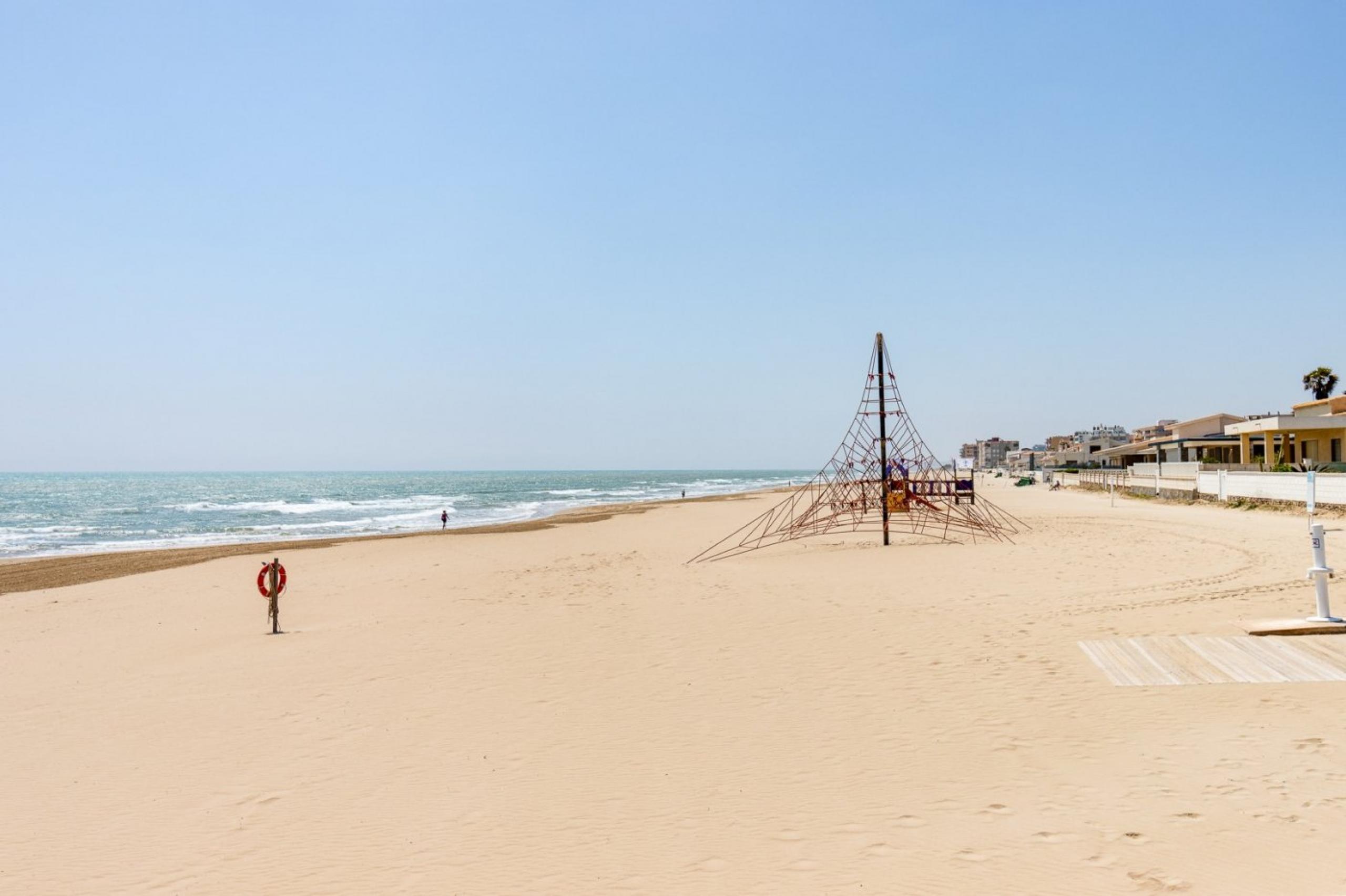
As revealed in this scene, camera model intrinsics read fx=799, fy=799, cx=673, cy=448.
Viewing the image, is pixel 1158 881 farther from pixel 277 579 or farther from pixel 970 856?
pixel 277 579

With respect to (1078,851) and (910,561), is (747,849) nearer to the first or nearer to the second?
(1078,851)

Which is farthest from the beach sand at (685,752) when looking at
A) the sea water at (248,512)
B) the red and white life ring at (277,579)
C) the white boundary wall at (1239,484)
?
the sea water at (248,512)

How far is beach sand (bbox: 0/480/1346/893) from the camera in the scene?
439cm

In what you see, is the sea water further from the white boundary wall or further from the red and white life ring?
the white boundary wall

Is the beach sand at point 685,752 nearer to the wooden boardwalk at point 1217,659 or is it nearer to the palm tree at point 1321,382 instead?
the wooden boardwalk at point 1217,659

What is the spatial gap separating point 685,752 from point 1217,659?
17.7ft

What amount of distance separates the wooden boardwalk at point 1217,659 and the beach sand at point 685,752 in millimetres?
285

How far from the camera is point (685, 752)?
20.3ft

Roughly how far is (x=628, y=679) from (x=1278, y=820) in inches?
216

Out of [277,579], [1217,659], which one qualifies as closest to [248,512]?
[277,579]

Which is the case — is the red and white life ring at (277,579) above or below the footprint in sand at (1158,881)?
above

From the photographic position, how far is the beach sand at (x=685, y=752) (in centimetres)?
439

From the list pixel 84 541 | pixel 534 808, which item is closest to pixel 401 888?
pixel 534 808

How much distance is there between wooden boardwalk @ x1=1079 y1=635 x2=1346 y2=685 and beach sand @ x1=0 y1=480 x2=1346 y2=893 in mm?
285
